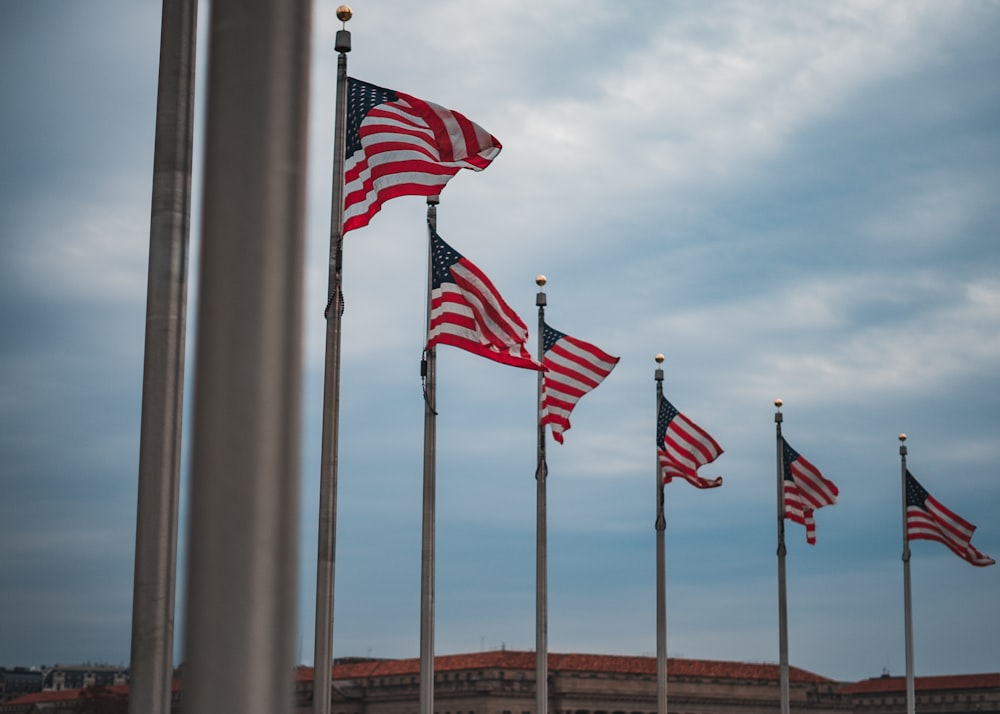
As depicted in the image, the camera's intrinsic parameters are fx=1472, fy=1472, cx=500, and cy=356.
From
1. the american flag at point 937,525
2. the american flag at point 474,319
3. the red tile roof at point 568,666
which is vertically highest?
the american flag at point 474,319

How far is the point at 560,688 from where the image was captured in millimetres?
138625

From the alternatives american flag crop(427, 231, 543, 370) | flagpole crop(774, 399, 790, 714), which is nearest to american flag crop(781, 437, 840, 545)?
flagpole crop(774, 399, 790, 714)

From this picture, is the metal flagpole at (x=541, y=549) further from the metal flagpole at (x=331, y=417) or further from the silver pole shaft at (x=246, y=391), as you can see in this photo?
the silver pole shaft at (x=246, y=391)

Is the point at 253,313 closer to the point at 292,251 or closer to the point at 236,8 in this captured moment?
the point at 292,251

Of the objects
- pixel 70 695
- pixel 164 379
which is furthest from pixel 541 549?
pixel 70 695

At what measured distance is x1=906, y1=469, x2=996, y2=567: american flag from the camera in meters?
61.7

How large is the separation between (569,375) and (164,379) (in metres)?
29.6

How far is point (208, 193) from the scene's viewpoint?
535 centimetres

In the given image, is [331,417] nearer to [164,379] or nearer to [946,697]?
[164,379]

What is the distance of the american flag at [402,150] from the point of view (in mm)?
30781

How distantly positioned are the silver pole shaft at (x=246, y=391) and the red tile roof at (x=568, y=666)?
135 meters

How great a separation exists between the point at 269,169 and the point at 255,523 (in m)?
1.28

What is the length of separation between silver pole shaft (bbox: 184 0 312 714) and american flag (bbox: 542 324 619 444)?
38.0 meters

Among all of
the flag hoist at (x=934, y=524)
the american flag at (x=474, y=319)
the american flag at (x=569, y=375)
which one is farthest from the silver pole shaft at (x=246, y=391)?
the flag hoist at (x=934, y=524)
